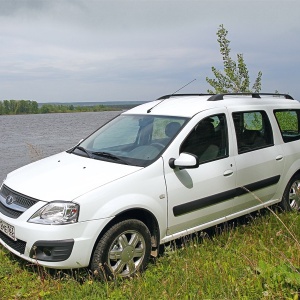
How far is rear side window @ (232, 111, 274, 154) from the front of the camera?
16.0 feet

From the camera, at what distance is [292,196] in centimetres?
569

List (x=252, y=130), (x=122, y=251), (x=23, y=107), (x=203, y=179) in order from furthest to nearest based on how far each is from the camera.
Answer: (x=23, y=107) < (x=252, y=130) < (x=203, y=179) < (x=122, y=251)

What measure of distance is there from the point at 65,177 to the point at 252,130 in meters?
2.61

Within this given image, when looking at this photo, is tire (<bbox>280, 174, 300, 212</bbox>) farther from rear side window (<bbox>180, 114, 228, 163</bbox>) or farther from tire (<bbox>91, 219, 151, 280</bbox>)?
tire (<bbox>91, 219, 151, 280</bbox>)

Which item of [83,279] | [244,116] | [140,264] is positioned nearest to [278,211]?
[244,116]

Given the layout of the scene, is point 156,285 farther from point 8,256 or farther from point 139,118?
point 139,118

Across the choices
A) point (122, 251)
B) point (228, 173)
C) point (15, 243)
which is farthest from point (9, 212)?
point (228, 173)

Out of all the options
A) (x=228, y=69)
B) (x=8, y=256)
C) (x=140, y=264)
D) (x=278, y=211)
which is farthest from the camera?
(x=228, y=69)

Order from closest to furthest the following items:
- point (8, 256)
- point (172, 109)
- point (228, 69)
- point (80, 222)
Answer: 1. point (80, 222)
2. point (8, 256)
3. point (172, 109)
4. point (228, 69)

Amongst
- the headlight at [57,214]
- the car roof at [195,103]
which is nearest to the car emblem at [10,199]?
the headlight at [57,214]

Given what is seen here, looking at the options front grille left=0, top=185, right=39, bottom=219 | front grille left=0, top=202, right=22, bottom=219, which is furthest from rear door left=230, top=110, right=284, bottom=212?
front grille left=0, top=202, right=22, bottom=219

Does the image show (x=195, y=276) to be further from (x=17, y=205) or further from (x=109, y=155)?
(x=17, y=205)

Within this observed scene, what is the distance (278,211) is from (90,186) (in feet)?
10.4

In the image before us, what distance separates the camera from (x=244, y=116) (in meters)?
5.07
